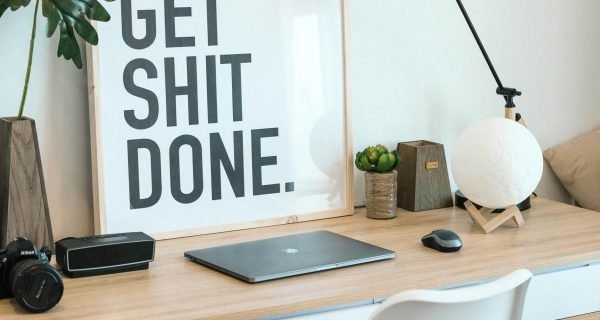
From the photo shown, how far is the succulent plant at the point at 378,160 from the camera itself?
7.62 ft

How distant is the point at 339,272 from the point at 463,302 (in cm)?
35

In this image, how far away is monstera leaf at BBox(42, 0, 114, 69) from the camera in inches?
74.3

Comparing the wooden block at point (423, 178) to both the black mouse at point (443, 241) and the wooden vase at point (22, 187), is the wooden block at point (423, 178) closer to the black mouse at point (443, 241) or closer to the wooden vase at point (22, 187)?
the black mouse at point (443, 241)

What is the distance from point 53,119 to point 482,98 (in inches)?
45.7

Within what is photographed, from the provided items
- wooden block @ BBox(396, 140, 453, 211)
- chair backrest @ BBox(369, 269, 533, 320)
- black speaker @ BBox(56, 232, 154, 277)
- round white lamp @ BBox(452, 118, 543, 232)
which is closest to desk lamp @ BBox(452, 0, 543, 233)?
round white lamp @ BBox(452, 118, 543, 232)

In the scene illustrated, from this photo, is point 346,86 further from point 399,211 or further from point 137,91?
point 137,91

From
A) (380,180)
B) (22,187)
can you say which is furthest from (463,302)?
(22,187)

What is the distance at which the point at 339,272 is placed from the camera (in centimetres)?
191

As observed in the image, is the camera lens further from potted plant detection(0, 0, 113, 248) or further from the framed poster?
the framed poster

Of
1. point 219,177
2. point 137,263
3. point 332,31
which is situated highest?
point 332,31

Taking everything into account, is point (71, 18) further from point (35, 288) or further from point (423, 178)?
point (423, 178)

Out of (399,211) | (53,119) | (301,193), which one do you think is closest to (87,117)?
(53,119)

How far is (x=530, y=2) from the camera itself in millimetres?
2648

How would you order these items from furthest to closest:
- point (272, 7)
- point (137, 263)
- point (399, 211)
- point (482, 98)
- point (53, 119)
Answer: point (482, 98) → point (399, 211) → point (272, 7) → point (53, 119) → point (137, 263)
